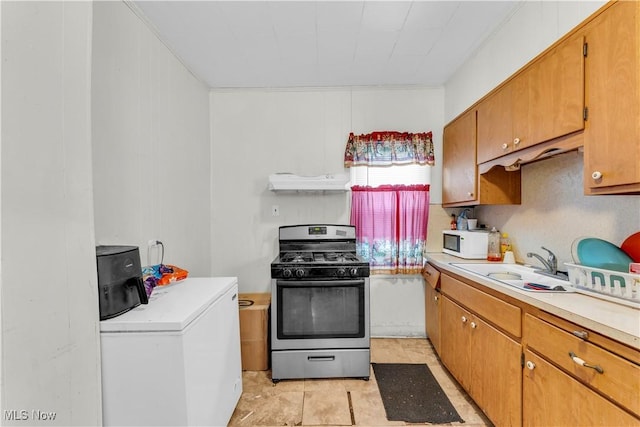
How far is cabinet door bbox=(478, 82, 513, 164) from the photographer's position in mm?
1794

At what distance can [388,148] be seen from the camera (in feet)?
9.30

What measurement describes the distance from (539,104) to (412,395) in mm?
1980

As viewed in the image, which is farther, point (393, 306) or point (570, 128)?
point (393, 306)

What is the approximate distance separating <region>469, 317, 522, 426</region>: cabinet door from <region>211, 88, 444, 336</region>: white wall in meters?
1.14

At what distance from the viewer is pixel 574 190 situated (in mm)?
1673

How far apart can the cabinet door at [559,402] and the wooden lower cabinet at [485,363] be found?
0.07m

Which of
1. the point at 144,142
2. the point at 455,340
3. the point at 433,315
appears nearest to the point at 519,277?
the point at 455,340

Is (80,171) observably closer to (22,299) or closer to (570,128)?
Answer: (22,299)

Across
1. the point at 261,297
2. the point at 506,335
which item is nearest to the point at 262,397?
the point at 261,297

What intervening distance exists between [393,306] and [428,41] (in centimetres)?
235

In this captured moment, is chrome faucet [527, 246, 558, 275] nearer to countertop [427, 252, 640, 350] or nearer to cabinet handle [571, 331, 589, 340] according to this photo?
countertop [427, 252, 640, 350]

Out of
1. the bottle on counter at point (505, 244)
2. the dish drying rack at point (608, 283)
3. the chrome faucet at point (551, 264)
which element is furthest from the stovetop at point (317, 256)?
the dish drying rack at point (608, 283)

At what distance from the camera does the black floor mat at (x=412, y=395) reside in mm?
1814

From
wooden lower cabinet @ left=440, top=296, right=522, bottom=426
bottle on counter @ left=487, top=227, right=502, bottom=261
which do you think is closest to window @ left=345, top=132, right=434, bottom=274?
bottle on counter @ left=487, top=227, right=502, bottom=261
